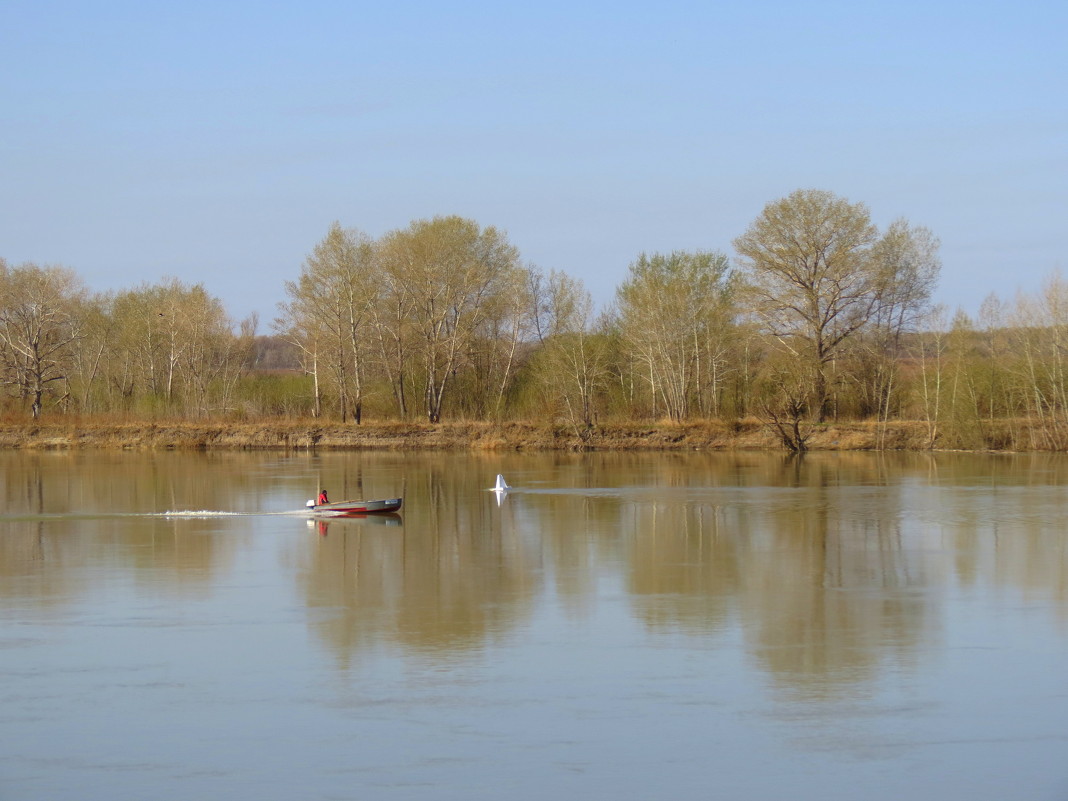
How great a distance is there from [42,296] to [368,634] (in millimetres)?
50611

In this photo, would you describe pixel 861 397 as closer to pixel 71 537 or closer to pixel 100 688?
pixel 71 537

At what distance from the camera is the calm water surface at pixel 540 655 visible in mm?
8586

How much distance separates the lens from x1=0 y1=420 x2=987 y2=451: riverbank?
47.0 meters

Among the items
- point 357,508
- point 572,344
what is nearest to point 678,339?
point 572,344

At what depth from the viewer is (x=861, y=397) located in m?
50.5

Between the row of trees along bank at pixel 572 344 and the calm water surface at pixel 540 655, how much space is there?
21908 millimetres

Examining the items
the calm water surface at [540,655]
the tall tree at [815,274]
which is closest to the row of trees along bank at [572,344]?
the tall tree at [815,274]

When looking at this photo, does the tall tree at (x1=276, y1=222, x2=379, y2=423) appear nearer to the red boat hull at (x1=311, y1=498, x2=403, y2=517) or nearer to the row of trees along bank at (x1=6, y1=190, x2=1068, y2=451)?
the row of trees along bank at (x1=6, y1=190, x2=1068, y2=451)

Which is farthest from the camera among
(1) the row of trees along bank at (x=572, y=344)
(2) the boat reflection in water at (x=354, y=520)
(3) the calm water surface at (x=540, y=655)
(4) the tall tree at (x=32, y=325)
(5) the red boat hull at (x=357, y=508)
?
(4) the tall tree at (x=32, y=325)

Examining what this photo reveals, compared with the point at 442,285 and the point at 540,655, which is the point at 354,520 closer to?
the point at 540,655

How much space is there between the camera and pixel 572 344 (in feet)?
174

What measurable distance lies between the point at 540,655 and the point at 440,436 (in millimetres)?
38970

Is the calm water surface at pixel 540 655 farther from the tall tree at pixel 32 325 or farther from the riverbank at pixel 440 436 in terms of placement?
the tall tree at pixel 32 325

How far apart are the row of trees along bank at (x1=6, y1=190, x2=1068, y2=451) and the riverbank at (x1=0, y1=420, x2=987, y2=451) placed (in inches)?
38.0
